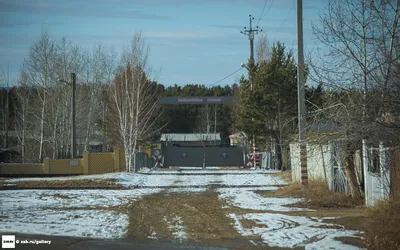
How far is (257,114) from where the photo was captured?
3834 centimetres

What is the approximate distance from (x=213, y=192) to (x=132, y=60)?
18.1m

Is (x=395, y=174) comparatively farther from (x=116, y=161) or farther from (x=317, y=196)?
(x=116, y=161)

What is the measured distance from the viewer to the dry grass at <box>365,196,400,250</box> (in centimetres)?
918

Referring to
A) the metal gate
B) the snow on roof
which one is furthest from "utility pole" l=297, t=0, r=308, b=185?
the snow on roof

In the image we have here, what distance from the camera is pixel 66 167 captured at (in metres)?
35.7

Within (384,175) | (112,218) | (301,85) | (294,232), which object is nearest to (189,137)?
(301,85)

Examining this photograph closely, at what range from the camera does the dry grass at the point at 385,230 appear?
918 centimetres

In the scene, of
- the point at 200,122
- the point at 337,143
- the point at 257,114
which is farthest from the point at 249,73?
the point at 200,122

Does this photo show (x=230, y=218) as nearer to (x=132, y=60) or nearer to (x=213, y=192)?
(x=213, y=192)

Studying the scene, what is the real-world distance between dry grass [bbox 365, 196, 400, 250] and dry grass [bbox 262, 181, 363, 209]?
5263mm

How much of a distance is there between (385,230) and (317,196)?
778cm

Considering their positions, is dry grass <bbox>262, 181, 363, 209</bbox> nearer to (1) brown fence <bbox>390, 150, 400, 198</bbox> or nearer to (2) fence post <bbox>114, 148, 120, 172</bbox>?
(1) brown fence <bbox>390, 150, 400, 198</bbox>

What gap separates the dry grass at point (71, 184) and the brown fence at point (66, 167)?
10044 millimetres

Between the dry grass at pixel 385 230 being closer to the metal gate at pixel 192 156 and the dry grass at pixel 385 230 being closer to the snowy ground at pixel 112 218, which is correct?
the snowy ground at pixel 112 218
